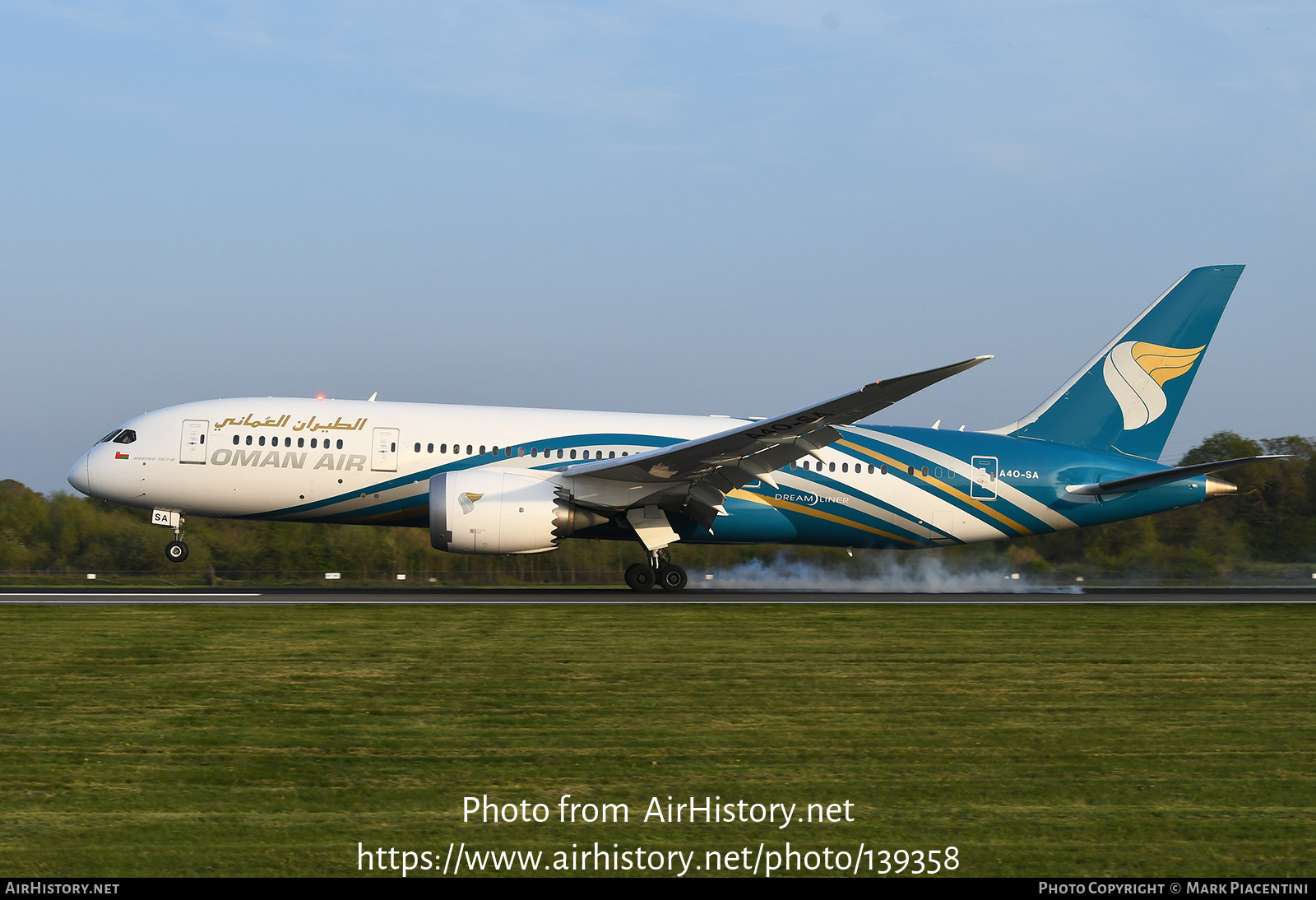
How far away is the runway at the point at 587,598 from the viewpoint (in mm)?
18094

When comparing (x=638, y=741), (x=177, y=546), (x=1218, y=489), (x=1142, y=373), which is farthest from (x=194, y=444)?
(x=1218, y=489)

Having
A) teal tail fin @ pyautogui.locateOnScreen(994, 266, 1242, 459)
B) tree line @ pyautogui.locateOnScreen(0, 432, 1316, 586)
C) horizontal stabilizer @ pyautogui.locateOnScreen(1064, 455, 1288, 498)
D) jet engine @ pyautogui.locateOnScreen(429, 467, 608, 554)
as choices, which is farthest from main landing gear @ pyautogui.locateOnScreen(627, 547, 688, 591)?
horizontal stabilizer @ pyautogui.locateOnScreen(1064, 455, 1288, 498)

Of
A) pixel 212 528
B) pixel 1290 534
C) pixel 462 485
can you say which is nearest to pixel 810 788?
pixel 462 485

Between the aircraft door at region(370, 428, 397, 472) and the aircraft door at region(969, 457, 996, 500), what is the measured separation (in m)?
11.4

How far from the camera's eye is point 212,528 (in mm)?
29656

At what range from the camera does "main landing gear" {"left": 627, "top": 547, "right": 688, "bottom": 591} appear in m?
21.6

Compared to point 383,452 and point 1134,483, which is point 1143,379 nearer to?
point 1134,483

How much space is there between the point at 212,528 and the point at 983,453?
1975 cm

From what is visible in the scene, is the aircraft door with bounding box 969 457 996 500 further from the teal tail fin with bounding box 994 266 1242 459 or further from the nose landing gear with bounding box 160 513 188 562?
the nose landing gear with bounding box 160 513 188 562

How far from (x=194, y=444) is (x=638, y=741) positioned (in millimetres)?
15937

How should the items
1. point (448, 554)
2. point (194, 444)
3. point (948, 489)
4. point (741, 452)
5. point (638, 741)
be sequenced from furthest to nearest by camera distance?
point (448, 554) → point (948, 489) → point (194, 444) → point (741, 452) → point (638, 741)

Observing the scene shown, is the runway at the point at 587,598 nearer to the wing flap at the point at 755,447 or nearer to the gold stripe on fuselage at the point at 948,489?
the gold stripe on fuselage at the point at 948,489

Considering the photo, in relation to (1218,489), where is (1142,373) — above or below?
above

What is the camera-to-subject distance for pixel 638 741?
8047mm
